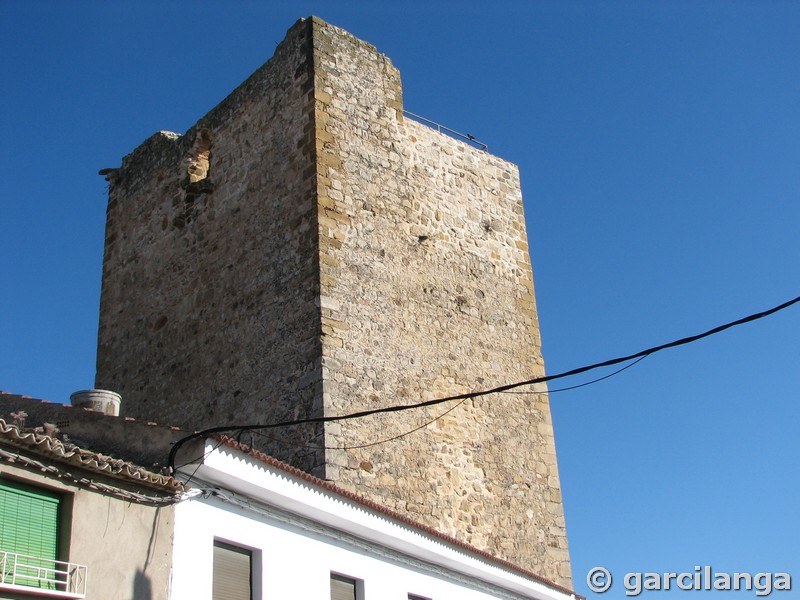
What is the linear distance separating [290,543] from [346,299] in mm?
4520

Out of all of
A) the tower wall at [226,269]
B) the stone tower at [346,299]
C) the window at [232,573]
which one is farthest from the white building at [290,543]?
the tower wall at [226,269]

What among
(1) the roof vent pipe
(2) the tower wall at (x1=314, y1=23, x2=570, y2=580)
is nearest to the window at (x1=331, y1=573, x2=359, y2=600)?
(2) the tower wall at (x1=314, y1=23, x2=570, y2=580)

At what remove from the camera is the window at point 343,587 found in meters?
9.69

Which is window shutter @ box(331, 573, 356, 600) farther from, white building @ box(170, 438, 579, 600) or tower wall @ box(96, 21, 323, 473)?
tower wall @ box(96, 21, 323, 473)

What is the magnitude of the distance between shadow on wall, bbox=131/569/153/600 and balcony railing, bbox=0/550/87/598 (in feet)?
1.41

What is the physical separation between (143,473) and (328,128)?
7325 millimetres

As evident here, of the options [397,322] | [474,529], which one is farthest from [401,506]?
[397,322]

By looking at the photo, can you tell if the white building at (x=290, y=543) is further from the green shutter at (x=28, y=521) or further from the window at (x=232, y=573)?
the green shutter at (x=28, y=521)

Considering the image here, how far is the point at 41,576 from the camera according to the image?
277 inches

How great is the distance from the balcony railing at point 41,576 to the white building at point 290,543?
86 centimetres

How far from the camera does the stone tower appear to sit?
1295cm

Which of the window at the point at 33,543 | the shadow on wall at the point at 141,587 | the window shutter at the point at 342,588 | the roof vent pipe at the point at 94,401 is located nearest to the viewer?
the window at the point at 33,543

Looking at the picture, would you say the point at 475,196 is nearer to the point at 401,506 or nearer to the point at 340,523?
the point at 401,506

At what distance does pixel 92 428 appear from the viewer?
886 cm
